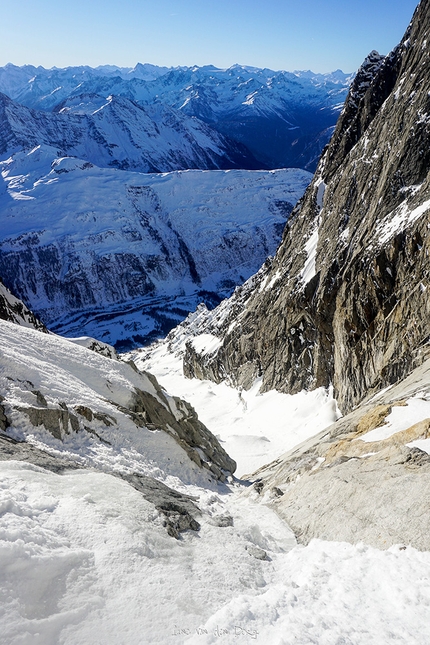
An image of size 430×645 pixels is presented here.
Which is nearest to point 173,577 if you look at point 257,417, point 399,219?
point 399,219

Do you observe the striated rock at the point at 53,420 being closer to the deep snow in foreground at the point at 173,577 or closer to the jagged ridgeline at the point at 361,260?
the deep snow in foreground at the point at 173,577

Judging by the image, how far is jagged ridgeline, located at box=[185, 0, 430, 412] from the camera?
35.8 m

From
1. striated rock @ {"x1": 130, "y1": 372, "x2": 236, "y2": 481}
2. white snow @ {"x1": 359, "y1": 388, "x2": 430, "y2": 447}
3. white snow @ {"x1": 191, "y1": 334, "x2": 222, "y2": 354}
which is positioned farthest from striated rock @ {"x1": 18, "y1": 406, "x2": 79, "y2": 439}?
white snow @ {"x1": 191, "y1": 334, "x2": 222, "y2": 354}

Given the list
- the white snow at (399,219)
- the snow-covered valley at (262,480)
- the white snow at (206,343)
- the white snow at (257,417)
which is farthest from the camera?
the white snow at (206,343)

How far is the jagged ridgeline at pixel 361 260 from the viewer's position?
35.8m

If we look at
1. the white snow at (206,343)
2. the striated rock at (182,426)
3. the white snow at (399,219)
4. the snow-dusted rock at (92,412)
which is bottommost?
the white snow at (206,343)

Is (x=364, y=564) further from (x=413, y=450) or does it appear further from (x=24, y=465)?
(x=24, y=465)

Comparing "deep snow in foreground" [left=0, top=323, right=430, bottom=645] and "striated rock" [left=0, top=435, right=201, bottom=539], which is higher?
"deep snow in foreground" [left=0, top=323, right=430, bottom=645]

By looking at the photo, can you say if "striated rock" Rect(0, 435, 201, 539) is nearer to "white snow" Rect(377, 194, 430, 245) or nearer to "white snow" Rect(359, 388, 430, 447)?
"white snow" Rect(359, 388, 430, 447)

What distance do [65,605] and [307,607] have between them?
16.4 feet

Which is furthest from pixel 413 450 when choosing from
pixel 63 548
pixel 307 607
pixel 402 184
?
pixel 402 184

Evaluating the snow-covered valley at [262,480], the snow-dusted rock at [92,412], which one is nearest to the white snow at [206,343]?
the snow-covered valley at [262,480]

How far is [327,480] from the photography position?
15.6m

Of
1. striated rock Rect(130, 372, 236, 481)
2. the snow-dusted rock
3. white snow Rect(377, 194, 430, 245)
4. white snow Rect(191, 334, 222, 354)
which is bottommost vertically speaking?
white snow Rect(191, 334, 222, 354)
